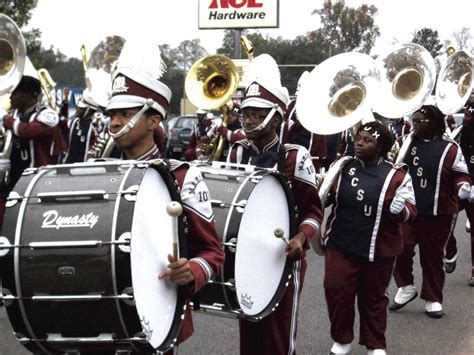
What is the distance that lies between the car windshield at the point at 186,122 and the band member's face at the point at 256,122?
21502mm

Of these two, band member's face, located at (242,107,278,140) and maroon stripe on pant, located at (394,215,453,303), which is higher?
band member's face, located at (242,107,278,140)

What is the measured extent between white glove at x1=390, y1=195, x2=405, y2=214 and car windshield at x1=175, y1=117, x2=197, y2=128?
20.8 m

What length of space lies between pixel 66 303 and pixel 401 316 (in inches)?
194

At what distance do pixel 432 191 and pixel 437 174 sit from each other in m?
0.15

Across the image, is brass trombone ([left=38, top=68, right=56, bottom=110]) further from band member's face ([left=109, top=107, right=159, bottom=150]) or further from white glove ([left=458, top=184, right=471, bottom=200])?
band member's face ([left=109, top=107, right=159, bottom=150])

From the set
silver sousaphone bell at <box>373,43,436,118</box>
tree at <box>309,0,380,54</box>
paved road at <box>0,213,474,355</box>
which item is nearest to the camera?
paved road at <box>0,213,474,355</box>

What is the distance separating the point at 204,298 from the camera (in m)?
4.37

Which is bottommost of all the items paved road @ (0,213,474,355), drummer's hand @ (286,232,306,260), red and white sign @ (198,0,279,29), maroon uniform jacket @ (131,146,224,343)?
paved road @ (0,213,474,355)

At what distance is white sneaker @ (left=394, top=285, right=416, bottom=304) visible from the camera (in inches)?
305

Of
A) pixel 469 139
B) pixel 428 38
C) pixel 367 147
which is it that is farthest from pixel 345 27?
pixel 367 147

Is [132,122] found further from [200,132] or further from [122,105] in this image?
[200,132]

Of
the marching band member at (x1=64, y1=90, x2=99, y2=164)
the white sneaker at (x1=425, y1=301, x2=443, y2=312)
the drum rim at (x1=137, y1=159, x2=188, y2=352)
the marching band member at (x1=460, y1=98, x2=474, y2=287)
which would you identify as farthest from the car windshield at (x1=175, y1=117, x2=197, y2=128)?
the drum rim at (x1=137, y1=159, x2=188, y2=352)

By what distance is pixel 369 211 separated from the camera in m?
6.02

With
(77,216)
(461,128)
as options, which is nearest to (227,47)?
(461,128)
